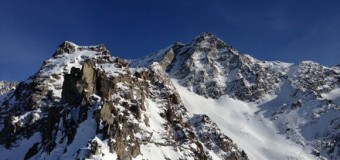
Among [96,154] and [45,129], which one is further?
[45,129]

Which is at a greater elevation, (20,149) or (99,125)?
(20,149)

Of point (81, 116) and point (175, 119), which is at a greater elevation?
point (175, 119)

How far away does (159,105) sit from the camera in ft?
651

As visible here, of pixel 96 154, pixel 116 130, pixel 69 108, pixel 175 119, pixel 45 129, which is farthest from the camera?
pixel 175 119

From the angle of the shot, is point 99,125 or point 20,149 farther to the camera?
point 20,149

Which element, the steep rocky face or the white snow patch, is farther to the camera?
the white snow patch

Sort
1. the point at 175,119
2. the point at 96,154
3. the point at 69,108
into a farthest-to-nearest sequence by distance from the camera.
A: the point at 175,119
the point at 69,108
the point at 96,154

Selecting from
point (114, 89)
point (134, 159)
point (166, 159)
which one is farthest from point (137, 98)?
point (134, 159)

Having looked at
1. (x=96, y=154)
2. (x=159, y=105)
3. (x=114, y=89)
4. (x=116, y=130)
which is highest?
(x=159, y=105)

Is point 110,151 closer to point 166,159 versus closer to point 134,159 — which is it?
point 134,159

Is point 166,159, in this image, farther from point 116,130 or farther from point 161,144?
point 116,130

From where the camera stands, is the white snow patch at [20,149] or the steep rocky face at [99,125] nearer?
the steep rocky face at [99,125]

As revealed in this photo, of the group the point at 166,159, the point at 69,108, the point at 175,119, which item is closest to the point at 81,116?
the point at 69,108

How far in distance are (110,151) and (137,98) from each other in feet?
133
